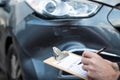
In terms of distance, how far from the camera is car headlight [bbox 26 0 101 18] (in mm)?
3404

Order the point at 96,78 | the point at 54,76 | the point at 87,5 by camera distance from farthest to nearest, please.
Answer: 1. the point at 87,5
2. the point at 54,76
3. the point at 96,78

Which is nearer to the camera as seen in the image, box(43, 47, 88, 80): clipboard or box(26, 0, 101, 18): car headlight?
box(43, 47, 88, 80): clipboard

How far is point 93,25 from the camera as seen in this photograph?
3.26 metres

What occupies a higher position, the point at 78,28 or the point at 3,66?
the point at 78,28

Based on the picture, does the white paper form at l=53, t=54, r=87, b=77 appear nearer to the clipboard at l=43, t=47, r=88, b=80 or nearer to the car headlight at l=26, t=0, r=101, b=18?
the clipboard at l=43, t=47, r=88, b=80

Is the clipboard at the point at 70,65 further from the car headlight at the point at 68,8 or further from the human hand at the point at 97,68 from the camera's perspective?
the car headlight at the point at 68,8

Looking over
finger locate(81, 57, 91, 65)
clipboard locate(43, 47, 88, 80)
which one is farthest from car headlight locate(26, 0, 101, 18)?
finger locate(81, 57, 91, 65)

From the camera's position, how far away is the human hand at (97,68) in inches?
97.9

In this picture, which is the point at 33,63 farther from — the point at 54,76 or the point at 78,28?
the point at 78,28

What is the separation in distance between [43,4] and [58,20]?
0.81 ft

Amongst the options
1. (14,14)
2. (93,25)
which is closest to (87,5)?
(93,25)

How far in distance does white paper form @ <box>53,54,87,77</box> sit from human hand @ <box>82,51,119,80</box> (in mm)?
52

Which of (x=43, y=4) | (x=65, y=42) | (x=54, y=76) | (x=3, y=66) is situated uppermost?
(x=43, y=4)

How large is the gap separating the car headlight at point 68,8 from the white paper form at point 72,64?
2.45 ft
